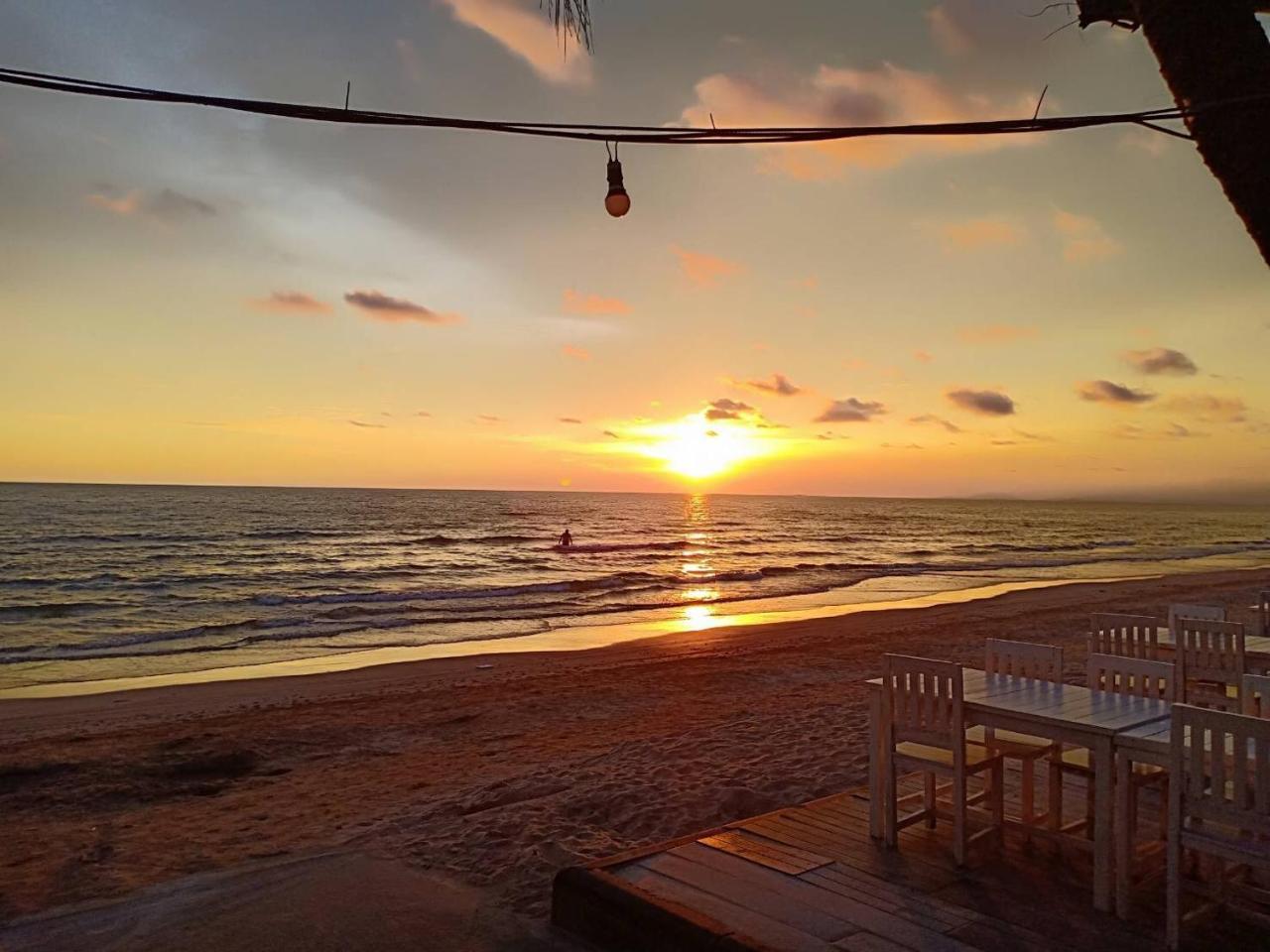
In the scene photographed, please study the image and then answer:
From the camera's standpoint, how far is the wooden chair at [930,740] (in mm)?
4195

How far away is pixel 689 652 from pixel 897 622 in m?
5.34

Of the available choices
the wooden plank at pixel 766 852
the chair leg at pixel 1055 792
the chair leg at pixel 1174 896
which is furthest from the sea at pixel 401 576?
the chair leg at pixel 1174 896

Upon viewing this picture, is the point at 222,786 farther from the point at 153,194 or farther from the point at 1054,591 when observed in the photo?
the point at 1054,591

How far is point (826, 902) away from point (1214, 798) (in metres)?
1.58

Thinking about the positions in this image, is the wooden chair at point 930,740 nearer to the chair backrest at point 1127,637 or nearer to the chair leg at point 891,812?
the chair leg at point 891,812

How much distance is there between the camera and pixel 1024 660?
502cm

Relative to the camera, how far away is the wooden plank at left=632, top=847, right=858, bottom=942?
11.6ft

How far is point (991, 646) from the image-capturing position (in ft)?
16.7

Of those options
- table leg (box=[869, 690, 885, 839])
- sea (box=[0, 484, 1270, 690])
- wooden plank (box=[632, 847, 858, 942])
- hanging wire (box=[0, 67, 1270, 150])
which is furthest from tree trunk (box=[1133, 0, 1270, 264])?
Answer: sea (box=[0, 484, 1270, 690])

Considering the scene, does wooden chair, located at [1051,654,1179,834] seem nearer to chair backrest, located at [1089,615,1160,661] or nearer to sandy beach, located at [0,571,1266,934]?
chair backrest, located at [1089,615,1160,661]

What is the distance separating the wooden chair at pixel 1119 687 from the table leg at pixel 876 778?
88 cm

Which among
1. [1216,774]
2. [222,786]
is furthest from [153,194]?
[1216,774]

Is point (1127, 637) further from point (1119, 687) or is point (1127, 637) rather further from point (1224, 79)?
point (1224, 79)

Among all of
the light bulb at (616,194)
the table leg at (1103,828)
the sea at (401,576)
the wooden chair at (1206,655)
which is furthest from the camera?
the sea at (401,576)
